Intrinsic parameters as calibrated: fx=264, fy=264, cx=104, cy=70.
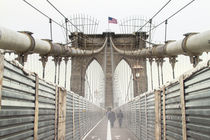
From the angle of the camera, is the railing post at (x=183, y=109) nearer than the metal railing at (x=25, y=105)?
No

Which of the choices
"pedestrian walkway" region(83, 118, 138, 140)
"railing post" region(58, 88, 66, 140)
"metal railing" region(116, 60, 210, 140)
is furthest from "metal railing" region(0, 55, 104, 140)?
"pedestrian walkway" region(83, 118, 138, 140)

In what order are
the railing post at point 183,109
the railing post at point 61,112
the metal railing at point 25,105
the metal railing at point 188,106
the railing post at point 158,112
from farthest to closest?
the railing post at point 61,112, the railing post at point 158,112, the railing post at point 183,109, the metal railing at point 188,106, the metal railing at point 25,105

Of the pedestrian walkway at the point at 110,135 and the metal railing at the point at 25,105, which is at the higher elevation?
the metal railing at the point at 25,105

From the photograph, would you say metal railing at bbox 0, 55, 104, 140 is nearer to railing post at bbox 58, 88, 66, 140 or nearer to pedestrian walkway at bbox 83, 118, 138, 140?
railing post at bbox 58, 88, 66, 140

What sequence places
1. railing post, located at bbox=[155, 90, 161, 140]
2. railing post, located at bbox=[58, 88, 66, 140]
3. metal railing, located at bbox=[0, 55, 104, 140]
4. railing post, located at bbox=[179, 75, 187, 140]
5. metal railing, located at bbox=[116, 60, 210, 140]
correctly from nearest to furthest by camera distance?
metal railing, located at bbox=[0, 55, 104, 140], metal railing, located at bbox=[116, 60, 210, 140], railing post, located at bbox=[179, 75, 187, 140], railing post, located at bbox=[155, 90, 161, 140], railing post, located at bbox=[58, 88, 66, 140]

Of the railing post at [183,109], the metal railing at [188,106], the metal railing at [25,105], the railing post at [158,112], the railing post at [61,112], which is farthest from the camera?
the railing post at [61,112]

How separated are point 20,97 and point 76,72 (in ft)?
128

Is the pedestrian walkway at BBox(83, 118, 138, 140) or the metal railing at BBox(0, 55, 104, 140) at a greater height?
the metal railing at BBox(0, 55, 104, 140)

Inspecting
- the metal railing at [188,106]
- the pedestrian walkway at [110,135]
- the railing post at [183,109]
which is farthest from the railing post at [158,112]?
the pedestrian walkway at [110,135]

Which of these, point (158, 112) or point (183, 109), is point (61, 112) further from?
point (183, 109)

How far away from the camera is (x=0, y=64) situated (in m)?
2.41

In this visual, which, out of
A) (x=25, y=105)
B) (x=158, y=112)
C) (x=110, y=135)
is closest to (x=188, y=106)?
(x=25, y=105)

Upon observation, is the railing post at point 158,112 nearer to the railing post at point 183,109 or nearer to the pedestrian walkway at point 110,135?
the railing post at point 183,109

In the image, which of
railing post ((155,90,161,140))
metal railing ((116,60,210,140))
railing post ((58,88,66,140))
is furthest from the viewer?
railing post ((58,88,66,140))
